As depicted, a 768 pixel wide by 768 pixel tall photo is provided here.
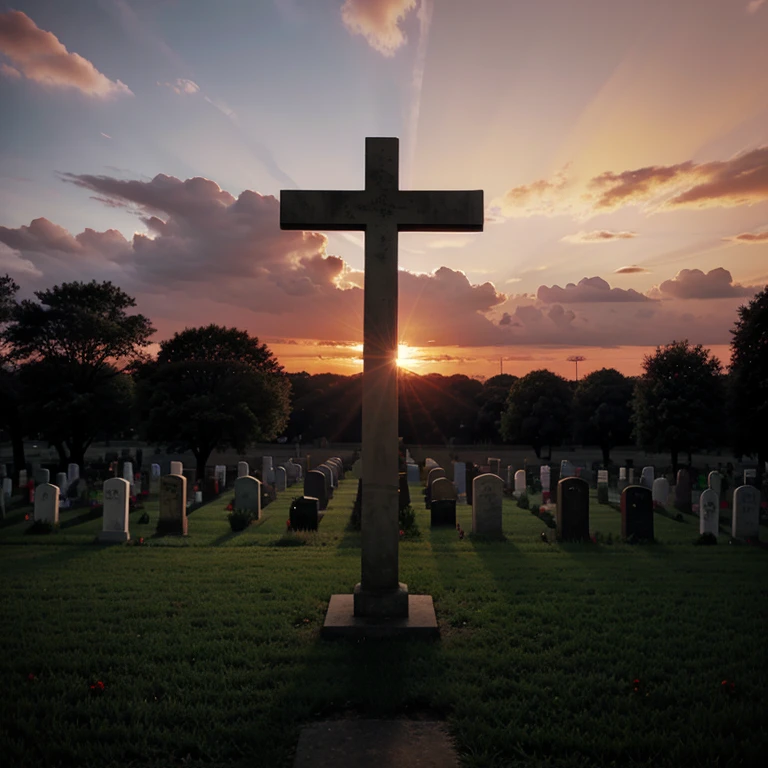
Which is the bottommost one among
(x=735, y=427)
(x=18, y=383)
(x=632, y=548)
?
(x=632, y=548)

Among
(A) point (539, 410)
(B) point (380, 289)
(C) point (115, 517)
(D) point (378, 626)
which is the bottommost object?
(C) point (115, 517)

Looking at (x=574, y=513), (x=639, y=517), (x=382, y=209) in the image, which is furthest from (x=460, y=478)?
(x=382, y=209)

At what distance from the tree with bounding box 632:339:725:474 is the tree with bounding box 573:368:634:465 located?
12909 mm

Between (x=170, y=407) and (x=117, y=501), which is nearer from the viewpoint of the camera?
(x=117, y=501)

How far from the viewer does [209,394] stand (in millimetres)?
31594

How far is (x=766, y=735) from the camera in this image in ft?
15.0

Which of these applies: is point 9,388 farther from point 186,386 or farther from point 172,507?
point 172,507

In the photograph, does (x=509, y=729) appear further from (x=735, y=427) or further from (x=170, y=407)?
(x=735, y=427)

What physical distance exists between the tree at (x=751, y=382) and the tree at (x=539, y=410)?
63.5 ft

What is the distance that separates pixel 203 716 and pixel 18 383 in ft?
110

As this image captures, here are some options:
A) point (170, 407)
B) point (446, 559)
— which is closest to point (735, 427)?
point (446, 559)

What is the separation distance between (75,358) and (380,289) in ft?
106

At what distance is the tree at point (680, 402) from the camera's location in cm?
3541

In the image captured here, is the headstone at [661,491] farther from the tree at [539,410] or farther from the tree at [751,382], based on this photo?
the tree at [539,410]
